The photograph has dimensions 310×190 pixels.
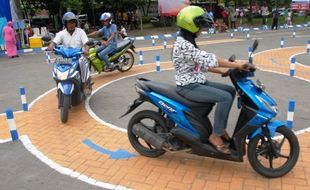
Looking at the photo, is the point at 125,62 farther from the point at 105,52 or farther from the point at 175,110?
the point at 175,110

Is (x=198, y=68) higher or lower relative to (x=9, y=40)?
higher

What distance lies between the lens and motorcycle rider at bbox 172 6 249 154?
4.38 m

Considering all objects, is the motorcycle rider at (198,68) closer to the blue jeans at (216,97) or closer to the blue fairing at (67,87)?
the blue jeans at (216,97)

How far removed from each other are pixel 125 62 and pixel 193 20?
752 centimetres

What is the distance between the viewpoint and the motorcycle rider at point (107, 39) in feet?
35.6

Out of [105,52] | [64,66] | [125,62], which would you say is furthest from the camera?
[125,62]

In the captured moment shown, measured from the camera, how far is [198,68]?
15.3 feet

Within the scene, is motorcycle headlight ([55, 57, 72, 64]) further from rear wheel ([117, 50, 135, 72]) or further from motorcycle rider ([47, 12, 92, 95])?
rear wheel ([117, 50, 135, 72])

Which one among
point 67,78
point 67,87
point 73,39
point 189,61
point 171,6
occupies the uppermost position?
point 171,6

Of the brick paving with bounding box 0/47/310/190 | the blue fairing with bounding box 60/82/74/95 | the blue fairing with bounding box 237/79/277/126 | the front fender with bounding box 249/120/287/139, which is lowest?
the brick paving with bounding box 0/47/310/190

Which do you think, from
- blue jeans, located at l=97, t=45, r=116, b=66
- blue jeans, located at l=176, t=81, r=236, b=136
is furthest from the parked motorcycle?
blue jeans, located at l=176, t=81, r=236, b=136

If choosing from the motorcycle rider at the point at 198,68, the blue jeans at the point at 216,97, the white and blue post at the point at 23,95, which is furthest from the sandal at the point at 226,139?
the white and blue post at the point at 23,95

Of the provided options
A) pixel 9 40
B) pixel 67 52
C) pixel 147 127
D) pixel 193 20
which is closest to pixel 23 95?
pixel 67 52

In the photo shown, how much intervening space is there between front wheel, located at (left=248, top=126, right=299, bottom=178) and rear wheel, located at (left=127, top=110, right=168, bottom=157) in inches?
47.4
